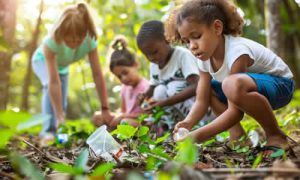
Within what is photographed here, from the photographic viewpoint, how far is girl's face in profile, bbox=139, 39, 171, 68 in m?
3.18

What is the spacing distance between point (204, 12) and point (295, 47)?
5468 mm

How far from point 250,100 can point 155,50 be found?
4.55ft

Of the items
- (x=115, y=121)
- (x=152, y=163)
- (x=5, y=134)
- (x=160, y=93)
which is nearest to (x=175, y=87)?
(x=160, y=93)

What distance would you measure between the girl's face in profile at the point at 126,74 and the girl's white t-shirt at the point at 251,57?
171cm

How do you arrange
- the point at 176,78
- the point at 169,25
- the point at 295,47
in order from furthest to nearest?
the point at 295,47
the point at 176,78
the point at 169,25

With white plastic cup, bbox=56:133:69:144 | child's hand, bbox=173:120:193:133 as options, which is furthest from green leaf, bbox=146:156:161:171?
white plastic cup, bbox=56:133:69:144

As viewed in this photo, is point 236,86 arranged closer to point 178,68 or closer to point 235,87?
point 235,87

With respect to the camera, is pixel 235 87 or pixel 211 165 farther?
pixel 235 87

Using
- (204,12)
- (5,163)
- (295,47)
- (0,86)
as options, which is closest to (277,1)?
(204,12)

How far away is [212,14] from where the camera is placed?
2131mm

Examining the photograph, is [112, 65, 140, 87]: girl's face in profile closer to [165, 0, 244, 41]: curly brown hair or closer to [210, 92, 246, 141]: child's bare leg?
[210, 92, 246, 141]: child's bare leg

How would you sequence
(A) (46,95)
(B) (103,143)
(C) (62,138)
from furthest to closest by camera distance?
(A) (46,95) < (C) (62,138) < (B) (103,143)

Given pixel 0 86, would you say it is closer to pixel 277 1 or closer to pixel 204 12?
pixel 204 12

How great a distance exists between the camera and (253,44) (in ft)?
6.98
